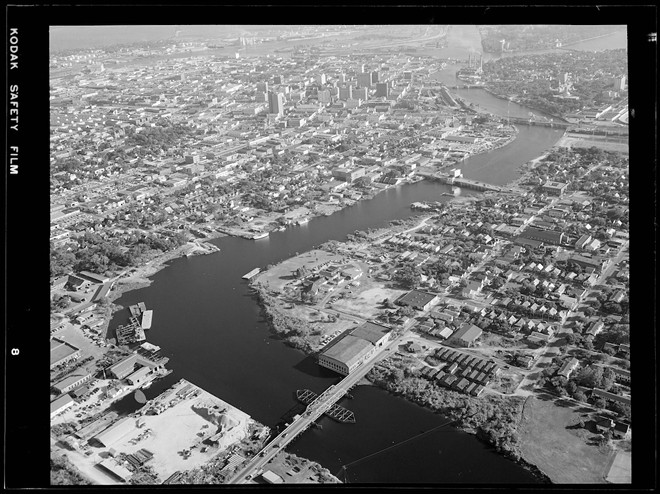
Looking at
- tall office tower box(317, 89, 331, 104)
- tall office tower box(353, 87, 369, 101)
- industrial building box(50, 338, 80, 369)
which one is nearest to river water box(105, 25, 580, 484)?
industrial building box(50, 338, 80, 369)

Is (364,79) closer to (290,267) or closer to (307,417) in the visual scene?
(290,267)

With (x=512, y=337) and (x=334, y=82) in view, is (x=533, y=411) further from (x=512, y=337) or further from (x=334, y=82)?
(x=334, y=82)

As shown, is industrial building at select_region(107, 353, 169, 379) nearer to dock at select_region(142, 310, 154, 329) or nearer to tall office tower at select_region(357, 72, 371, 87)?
dock at select_region(142, 310, 154, 329)

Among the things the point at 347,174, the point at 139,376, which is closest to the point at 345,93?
the point at 347,174

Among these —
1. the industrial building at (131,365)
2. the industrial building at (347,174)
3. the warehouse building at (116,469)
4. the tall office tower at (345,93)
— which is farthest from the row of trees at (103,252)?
the tall office tower at (345,93)

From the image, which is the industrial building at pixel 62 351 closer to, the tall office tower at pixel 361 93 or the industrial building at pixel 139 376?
the industrial building at pixel 139 376

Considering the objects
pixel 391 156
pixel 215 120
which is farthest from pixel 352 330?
pixel 215 120
